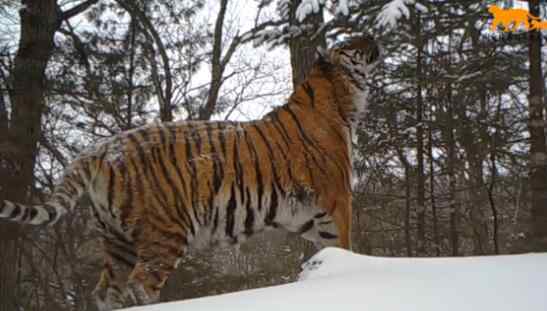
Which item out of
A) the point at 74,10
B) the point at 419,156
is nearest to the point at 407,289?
the point at 419,156

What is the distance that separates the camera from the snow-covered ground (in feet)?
5.67

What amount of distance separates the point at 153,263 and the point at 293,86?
4.04m

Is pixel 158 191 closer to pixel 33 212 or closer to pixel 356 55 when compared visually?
pixel 33 212

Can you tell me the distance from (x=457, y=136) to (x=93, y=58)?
5926 mm

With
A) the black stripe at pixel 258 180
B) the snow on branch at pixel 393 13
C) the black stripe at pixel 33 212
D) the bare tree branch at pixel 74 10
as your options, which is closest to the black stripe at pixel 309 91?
the black stripe at pixel 258 180

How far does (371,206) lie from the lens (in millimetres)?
8492

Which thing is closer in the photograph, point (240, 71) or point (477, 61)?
point (477, 61)

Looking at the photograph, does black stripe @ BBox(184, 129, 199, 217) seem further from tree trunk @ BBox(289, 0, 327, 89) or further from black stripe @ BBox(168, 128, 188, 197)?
tree trunk @ BBox(289, 0, 327, 89)

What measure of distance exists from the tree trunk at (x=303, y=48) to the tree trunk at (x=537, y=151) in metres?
2.46

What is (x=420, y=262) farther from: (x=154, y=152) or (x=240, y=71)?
(x=240, y=71)

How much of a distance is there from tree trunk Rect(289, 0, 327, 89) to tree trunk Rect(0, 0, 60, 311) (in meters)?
3.38

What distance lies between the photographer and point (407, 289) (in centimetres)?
195

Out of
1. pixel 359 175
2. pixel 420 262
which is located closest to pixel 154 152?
pixel 420 262

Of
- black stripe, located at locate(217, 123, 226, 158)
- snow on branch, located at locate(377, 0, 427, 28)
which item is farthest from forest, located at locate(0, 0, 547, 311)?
black stripe, located at locate(217, 123, 226, 158)
